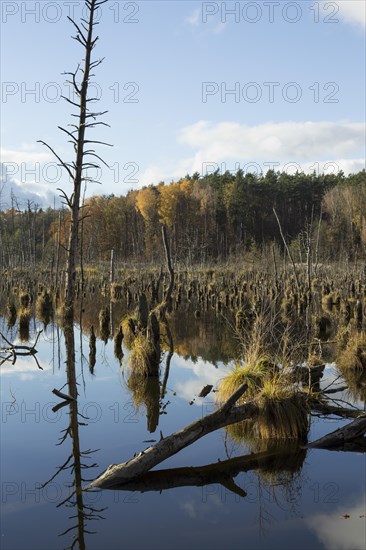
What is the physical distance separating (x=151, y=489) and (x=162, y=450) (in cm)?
40

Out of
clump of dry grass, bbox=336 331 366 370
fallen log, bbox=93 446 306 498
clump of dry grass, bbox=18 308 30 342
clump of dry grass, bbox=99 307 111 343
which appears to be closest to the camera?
fallen log, bbox=93 446 306 498

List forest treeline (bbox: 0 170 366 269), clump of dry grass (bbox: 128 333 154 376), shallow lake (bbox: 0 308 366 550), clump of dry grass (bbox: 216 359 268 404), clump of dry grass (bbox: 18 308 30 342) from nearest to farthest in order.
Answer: shallow lake (bbox: 0 308 366 550)
clump of dry grass (bbox: 216 359 268 404)
clump of dry grass (bbox: 128 333 154 376)
clump of dry grass (bbox: 18 308 30 342)
forest treeline (bbox: 0 170 366 269)

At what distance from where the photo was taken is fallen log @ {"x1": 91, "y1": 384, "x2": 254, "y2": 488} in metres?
5.97

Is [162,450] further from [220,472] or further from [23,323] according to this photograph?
[23,323]

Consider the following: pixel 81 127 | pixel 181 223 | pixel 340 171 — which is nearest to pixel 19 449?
pixel 81 127

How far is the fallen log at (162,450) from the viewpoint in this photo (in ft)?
19.6

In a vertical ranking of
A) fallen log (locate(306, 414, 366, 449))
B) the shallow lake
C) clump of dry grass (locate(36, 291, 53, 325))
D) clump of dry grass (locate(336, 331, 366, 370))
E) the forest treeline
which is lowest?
the shallow lake

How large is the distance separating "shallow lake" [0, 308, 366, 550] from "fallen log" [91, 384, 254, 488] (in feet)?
0.53

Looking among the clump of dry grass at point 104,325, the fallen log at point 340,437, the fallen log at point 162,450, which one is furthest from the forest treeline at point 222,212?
the fallen log at point 162,450

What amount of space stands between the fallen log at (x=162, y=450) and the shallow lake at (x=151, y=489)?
0.53 ft

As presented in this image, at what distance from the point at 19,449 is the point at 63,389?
2.78 metres

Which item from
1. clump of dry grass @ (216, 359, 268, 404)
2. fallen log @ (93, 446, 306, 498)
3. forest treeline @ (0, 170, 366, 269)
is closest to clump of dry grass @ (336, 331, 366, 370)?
clump of dry grass @ (216, 359, 268, 404)

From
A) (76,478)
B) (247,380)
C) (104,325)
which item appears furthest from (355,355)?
(104,325)

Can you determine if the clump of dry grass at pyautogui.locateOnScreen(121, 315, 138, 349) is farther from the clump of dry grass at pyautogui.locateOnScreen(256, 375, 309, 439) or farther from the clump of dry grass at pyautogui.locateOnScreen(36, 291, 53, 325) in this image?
the clump of dry grass at pyautogui.locateOnScreen(36, 291, 53, 325)
